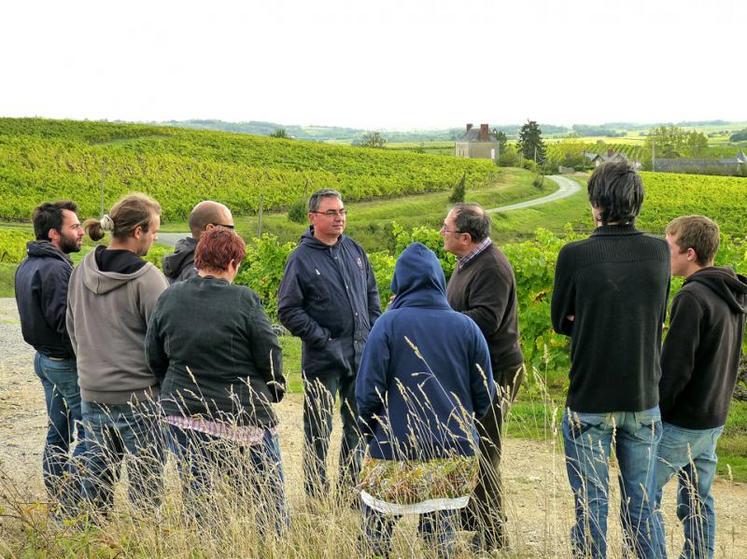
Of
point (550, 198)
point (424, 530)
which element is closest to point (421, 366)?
point (424, 530)

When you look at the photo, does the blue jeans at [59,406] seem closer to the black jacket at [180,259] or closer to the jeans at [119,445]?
the jeans at [119,445]

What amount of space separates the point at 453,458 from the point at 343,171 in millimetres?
55686

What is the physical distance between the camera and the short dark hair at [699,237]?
3.97m

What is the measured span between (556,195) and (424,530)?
189 ft

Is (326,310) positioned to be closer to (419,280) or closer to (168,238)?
(419,280)

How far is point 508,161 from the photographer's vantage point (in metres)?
82.7

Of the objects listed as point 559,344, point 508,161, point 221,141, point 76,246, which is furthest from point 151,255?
point 508,161

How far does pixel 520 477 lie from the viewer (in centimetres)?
636

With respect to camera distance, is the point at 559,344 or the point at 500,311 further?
the point at 559,344

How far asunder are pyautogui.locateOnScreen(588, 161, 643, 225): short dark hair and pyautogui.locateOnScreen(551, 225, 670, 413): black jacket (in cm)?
6

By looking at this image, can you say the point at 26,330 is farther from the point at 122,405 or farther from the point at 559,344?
the point at 559,344

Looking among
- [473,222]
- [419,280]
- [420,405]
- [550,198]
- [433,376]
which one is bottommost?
[550,198]

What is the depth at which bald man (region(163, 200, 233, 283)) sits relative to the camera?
486 cm

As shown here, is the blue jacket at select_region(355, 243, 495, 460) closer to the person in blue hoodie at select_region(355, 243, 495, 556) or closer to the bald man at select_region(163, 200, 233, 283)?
the person in blue hoodie at select_region(355, 243, 495, 556)
